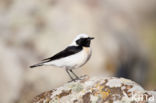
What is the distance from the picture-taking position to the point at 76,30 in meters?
22.6

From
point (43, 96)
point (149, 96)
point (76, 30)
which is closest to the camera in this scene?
point (149, 96)

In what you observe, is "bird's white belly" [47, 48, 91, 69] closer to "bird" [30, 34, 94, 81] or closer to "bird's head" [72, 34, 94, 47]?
"bird" [30, 34, 94, 81]

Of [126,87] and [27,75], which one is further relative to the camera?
[27,75]

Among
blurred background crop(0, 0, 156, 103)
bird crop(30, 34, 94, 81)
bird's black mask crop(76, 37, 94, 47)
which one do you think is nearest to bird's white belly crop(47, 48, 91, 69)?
bird crop(30, 34, 94, 81)

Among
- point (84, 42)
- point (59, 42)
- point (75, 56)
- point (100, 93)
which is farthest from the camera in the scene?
point (59, 42)

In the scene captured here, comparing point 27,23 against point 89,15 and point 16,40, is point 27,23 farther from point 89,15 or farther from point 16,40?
point 89,15

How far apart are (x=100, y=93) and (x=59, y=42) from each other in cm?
1038

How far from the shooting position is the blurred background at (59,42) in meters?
21.5

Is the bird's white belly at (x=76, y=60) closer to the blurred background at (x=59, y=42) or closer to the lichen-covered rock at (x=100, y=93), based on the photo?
the lichen-covered rock at (x=100, y=93)

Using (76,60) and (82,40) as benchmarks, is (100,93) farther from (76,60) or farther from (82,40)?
(82,40)

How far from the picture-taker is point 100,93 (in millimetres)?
12117

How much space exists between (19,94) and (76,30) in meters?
3.76

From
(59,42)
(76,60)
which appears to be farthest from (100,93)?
(59,42)

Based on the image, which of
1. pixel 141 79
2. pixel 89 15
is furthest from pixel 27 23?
pixel 141 79
